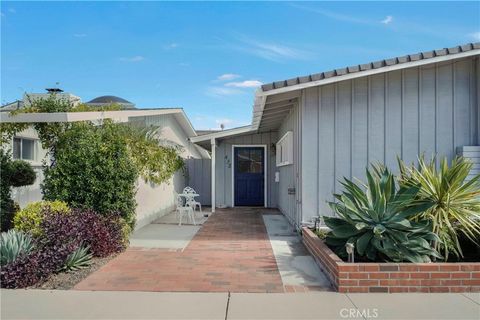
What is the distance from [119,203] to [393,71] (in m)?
5.89

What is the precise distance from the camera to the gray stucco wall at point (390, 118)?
7469 millimetres

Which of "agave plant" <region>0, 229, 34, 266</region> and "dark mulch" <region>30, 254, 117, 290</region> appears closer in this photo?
"dark mulch" <region>30, 254, 117, 290</region>

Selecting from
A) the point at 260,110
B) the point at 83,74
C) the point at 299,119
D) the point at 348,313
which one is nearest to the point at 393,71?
the point at 299,119

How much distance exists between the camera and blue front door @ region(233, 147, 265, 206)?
14086mm

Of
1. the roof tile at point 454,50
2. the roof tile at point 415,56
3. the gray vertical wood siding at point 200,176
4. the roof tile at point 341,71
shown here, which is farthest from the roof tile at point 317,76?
the gray vertical wood siding at point 200,176

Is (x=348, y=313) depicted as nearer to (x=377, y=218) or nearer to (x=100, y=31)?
(x=377, y=218)

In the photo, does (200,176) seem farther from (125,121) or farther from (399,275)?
(399,275)

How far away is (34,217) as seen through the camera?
234 inches

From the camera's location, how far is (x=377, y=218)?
5000 millimetres

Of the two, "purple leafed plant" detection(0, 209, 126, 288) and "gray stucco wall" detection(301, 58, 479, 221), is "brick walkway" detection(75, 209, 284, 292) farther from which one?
A: "gray stucco wall" detection(301, 58, 479, 221)

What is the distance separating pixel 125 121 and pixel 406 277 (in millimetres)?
6835

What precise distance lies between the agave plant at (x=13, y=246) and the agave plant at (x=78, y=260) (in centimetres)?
54

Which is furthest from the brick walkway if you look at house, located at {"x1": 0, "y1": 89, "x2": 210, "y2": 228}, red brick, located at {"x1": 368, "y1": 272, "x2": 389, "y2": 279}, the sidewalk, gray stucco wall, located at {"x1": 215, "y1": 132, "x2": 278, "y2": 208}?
gray stucco wall, located at {"x1": 215, "y1": 132, "x2": 278, "y2": 208}

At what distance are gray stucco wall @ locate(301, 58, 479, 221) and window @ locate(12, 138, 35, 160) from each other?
7.86 meters
